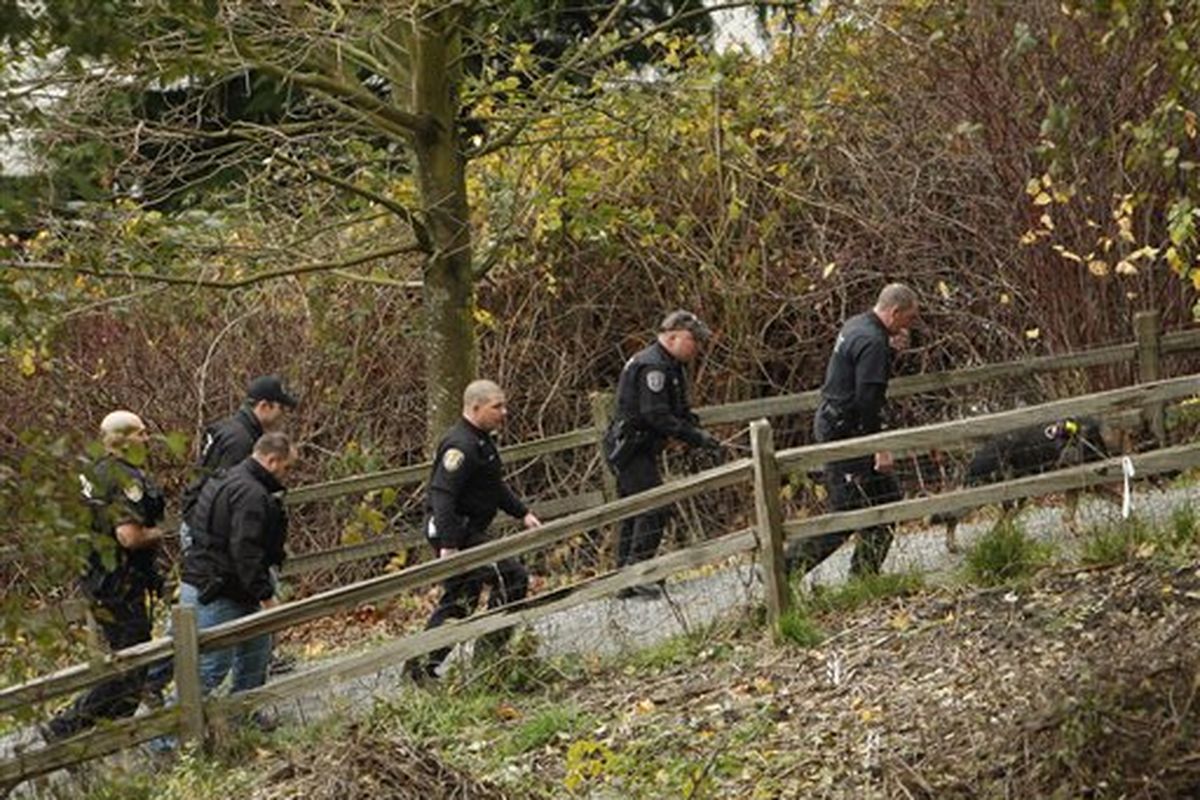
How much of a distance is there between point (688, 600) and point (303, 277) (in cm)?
621

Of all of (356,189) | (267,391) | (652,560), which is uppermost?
(356,189)

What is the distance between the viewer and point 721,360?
61.8 ft

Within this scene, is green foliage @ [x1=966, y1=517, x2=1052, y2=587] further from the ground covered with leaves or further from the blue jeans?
the blue jeans

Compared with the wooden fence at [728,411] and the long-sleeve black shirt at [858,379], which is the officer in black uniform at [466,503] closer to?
the long-sleeve black shirt at [858,379]

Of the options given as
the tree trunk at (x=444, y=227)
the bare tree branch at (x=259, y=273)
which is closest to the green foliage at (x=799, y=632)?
the bare tree branch at (x=259, y=273)

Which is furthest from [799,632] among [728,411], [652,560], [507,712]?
[728,411]

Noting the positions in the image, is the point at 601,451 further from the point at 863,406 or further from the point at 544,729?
the point at 544,729

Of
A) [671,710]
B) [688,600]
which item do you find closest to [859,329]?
[688,600]

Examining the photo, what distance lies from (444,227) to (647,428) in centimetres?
271

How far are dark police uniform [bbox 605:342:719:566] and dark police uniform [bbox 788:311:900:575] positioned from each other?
0.95m

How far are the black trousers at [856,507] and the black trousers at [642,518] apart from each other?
1240 millimetres

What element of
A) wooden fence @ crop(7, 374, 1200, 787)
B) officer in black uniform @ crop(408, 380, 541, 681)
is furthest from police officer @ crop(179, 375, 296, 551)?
wooden fence @ crop(7, 374, 1200, 787)

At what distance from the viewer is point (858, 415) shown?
1225 cm

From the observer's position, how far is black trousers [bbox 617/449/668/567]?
516 inches
